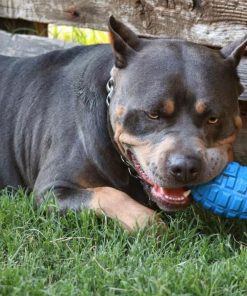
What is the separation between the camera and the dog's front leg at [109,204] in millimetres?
3916

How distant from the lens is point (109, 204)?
4.02 m

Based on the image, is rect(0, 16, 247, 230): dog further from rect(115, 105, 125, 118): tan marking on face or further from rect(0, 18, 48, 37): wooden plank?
rect(0, 18, 48, 37): wooden plank

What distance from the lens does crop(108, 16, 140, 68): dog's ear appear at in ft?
13.4

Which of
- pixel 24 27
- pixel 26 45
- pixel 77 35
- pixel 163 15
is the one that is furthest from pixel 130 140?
pixel 77 35

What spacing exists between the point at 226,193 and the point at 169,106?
50cm

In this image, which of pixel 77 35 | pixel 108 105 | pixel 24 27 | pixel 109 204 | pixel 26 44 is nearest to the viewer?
pixel 109 204

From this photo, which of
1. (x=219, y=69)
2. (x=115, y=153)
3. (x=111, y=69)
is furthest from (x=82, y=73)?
(x=219, y=69)

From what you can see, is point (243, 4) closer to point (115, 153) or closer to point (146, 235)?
point (115, 153)

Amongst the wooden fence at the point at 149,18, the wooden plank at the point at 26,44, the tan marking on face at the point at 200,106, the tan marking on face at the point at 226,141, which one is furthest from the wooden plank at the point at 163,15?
the tan marking on face at the point at 200,106

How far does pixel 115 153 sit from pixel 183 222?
534mm

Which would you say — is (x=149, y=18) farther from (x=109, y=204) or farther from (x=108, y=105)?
(x=109, y=204)

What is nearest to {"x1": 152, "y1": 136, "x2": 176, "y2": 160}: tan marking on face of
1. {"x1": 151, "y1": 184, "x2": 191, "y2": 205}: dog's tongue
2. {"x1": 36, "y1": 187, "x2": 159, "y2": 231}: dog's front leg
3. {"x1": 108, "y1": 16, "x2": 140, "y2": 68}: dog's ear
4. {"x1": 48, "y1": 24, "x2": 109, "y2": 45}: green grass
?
{"x1": 151, "y1": 184, "x2": 191, "y2": 205}: dog's tongue

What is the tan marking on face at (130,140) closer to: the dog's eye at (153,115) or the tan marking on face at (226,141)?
the dog's eye at (153,115)

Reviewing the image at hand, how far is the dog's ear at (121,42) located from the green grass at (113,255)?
82cm
